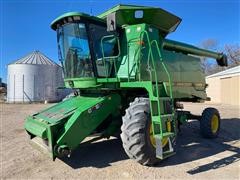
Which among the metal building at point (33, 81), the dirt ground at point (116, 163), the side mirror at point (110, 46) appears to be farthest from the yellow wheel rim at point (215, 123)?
the metal building at point (33, 81)

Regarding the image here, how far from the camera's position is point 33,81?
32.0m

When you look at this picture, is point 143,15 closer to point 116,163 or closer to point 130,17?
point 130,17

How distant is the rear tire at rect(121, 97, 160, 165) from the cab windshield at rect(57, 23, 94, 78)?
1709 millimetres

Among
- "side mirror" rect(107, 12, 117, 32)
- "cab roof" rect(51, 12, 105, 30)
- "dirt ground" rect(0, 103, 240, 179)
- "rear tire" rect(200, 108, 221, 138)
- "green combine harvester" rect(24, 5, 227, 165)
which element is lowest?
"dirt ground" rect(0, 103, 240, 179)

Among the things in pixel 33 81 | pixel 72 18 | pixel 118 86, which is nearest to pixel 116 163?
pixel 118 86

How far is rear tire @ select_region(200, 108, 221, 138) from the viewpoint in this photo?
8.98m

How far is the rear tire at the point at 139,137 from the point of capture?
5746 mm

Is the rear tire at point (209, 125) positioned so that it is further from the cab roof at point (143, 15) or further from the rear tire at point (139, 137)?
the rear tire at point (139, 137)

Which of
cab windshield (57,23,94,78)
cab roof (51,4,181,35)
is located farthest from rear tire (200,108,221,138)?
cab windshield (57,23,94,78)

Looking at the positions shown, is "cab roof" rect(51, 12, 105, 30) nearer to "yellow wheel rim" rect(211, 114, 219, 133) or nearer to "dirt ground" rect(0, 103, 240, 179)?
"dirt ground" rect(0, 103, 240, 179)

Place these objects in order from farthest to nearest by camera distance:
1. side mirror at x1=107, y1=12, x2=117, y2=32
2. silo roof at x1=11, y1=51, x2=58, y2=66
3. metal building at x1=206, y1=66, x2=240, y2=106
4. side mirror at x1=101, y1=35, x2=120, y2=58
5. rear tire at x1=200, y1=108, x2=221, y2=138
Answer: silo roof at x1=11, y1=51, x2=58, y2=66 < metal building at x1=206, y1=66, x2=240, y2=106 < rear tire at x1=200, y1=108, x2=221, y2=138 < side mirror at x1=101, y1=35, x2=120, y2=58 < side mirror at x1=107, y1=12, x2=117, y2=32

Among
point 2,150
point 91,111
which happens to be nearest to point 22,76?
point 2,150

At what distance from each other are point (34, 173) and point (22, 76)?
28.2m

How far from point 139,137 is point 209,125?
162 inches
